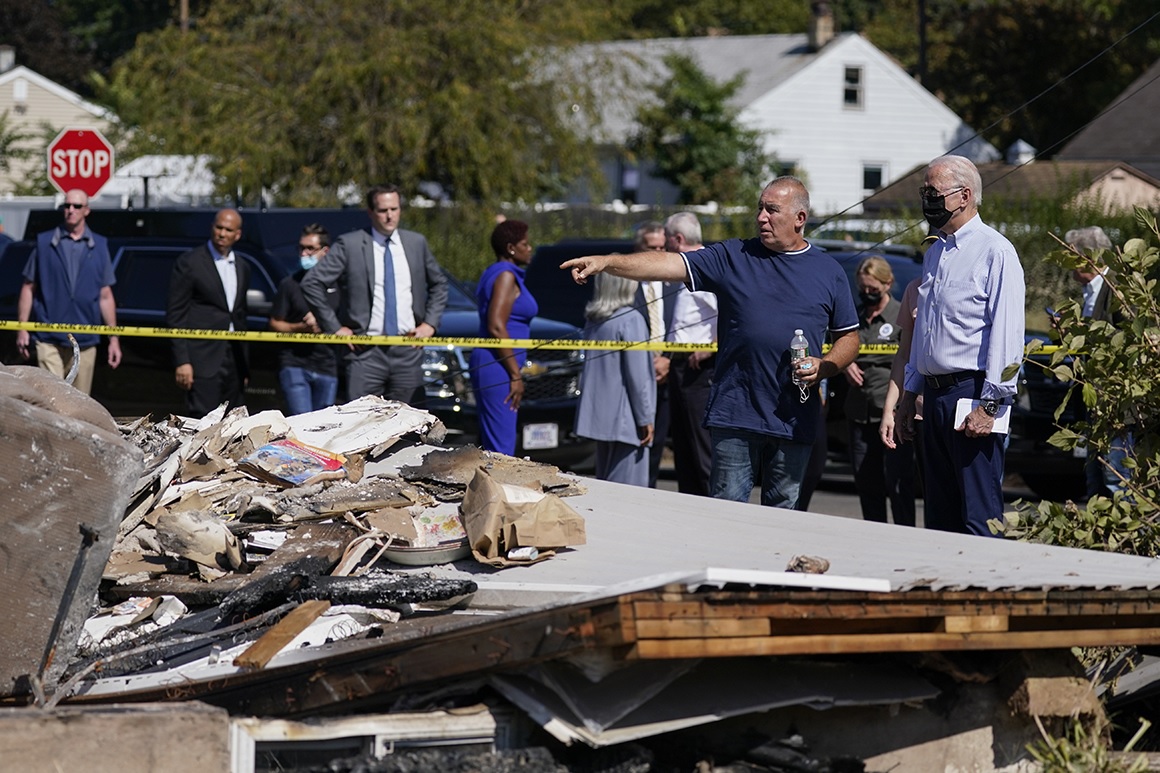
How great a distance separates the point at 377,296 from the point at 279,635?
18.4 ft

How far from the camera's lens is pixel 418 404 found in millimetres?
10336

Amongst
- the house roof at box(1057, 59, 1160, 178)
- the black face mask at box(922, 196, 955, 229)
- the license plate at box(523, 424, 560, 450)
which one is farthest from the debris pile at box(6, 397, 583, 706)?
the house roof at box(1057, 59, 1160, 178)

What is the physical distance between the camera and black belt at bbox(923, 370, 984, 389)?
6.23 m

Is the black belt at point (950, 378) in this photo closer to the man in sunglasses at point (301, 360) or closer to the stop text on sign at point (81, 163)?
the man in sunglasses at point (301, 360)

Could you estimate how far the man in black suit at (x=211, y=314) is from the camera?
36.5 feet

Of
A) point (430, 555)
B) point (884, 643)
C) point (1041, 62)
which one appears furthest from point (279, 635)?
point (1041, 62)

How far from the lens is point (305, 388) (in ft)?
35.5

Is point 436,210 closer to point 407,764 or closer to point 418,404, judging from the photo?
point 418,404

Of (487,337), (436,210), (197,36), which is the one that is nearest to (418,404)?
(487,337)

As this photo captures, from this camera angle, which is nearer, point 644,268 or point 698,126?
point 644,268

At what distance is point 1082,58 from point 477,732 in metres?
50.4

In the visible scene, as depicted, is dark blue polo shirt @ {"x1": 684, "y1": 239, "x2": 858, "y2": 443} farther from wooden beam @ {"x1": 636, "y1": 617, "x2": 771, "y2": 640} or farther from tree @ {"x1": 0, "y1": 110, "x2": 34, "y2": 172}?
tree @ {"x1": 0, "y1": 110, "x2": 34, "y2": 172}

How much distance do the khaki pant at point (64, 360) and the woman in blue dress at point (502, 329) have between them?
3705 mm

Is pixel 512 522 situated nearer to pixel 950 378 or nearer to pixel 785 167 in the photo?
pixel 950 378
